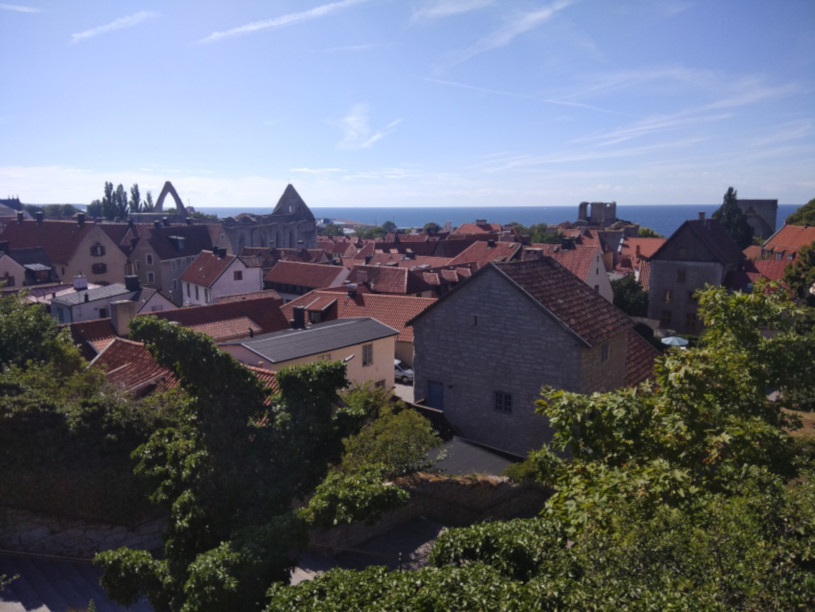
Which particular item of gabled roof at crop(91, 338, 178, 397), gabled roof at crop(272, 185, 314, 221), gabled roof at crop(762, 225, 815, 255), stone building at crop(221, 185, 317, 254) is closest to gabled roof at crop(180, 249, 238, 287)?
stone building at crop(221, 185, 317, 254)

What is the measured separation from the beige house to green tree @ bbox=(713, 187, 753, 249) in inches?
2647

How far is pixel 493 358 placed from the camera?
75.0 ft

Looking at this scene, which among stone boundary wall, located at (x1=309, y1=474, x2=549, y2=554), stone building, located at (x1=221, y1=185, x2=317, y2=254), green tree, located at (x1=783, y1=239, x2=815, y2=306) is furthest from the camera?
stone building, located at (x1=221, y1=185, x2=317, y2=254)

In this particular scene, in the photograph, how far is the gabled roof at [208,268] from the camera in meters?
52.7

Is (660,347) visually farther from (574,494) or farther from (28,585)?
(28,585)

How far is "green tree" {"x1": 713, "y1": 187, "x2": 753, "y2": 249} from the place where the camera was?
259 ft

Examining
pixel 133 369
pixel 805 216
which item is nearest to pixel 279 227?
pixel 133 369

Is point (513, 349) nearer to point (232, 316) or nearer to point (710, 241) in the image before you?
point (232, 316)

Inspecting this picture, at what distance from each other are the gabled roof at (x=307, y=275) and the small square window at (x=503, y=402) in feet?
116

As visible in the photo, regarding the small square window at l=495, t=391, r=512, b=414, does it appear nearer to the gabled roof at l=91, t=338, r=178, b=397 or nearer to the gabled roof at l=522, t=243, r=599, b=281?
the gabled roof at l=91, t=338, r=178, b=397

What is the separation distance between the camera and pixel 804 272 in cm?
4691

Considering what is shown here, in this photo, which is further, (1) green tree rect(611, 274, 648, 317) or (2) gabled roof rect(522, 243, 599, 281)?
(1) green tree rect(611, 274, 648, 317)

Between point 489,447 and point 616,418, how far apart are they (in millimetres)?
11428

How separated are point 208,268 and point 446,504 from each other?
145 feet
